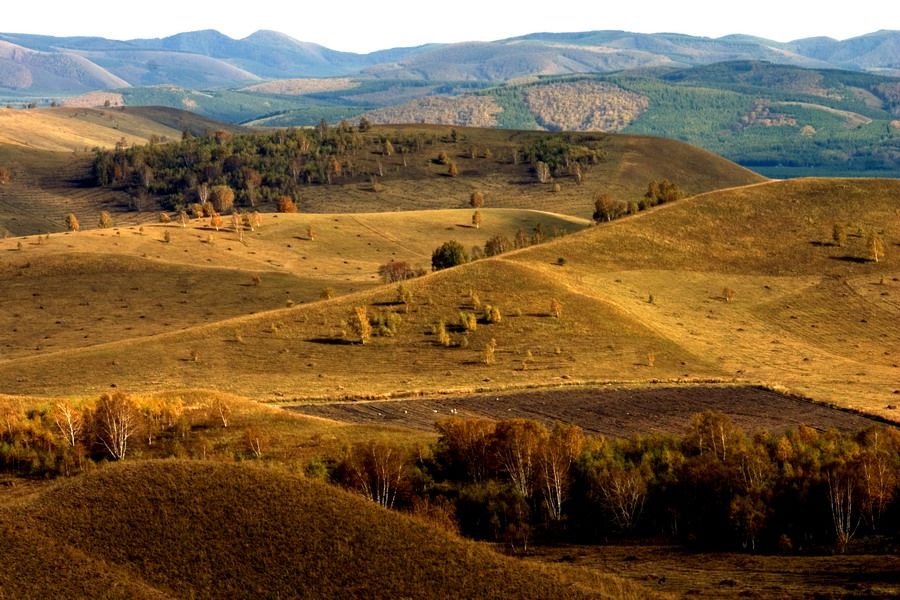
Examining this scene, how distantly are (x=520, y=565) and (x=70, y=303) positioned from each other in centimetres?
11777

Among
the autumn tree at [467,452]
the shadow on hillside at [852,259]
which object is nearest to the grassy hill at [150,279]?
the shadow on hillside at [852,259]

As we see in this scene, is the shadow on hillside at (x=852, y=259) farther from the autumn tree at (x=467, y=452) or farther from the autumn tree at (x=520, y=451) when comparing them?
the autumn tree at (x=520, y=451)

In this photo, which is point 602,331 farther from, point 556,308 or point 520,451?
point 520,451

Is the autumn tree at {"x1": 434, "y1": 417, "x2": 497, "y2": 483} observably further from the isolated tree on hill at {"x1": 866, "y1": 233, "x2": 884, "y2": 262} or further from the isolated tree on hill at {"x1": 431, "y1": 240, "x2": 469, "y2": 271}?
the isolated tree on hill at {"x1": 866, "y1": 233, "x2": 884, "y2": 262}

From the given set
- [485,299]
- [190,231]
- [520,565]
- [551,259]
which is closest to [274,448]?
[520,565]

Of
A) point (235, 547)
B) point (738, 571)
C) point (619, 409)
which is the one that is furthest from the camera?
point (619, 409)

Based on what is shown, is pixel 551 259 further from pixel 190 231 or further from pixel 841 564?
pixel 841 564

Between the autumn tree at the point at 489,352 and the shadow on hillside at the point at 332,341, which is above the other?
the autumn tree at the point at 489,352

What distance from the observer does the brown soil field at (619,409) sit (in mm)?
90375

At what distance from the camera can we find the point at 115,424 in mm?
77750

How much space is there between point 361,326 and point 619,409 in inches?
1476

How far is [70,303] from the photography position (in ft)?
501

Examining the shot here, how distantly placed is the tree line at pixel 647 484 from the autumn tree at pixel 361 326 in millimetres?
49665

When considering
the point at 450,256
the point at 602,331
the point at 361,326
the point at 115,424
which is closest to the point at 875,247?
the point at 602,331
